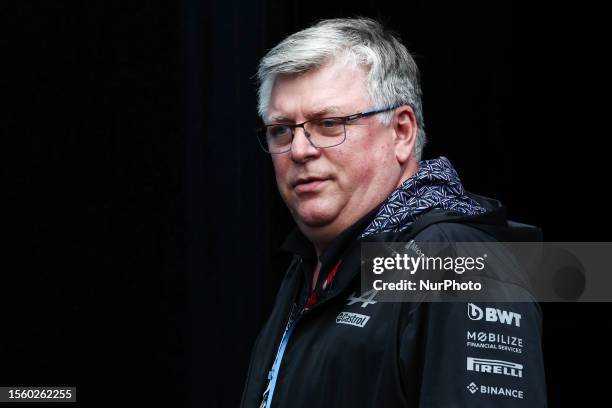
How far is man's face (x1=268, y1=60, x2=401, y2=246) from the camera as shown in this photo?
2156mm

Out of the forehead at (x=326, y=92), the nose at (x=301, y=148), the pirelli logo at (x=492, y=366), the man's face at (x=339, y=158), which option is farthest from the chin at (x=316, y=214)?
the pirelli logo at (x=492, y=366)

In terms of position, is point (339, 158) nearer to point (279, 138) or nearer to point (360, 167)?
point (360, 167)

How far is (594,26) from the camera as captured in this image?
3053mm

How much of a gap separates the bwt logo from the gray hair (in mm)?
640

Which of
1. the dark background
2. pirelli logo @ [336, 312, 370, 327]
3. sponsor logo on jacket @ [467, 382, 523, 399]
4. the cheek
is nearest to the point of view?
sponsor logo on jacket @ [467, 382, 523, 399]

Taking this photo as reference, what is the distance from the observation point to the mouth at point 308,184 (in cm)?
217

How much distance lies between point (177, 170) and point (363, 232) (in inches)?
54.3

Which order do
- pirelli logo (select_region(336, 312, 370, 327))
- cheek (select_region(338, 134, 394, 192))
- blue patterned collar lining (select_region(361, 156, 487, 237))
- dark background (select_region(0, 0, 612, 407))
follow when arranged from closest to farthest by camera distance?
pirelli logo (select_region(336, 312, 370, 327))
blue patterned collar lining (select_region(361, 156, 487, 237))
cheek (select_region(338, 134, 394, 192))
dark background (select_region(0, 0, 612, 407))

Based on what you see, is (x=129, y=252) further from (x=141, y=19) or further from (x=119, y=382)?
(x=141, y=19)

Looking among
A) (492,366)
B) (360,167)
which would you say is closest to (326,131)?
(360,167)

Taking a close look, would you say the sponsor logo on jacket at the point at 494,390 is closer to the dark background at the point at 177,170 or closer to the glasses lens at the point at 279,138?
the glasses lens at the point at 279,138

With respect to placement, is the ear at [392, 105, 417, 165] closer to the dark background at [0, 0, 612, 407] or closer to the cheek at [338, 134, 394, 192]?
the cheek at [338, 134, 394, 192]

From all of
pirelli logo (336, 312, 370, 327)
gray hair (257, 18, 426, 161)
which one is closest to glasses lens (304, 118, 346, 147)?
gray hair (257, 18, 426, 161)

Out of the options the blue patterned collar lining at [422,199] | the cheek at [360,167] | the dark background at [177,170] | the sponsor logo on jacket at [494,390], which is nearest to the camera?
the sponsor logo on jacket at [494,390]
